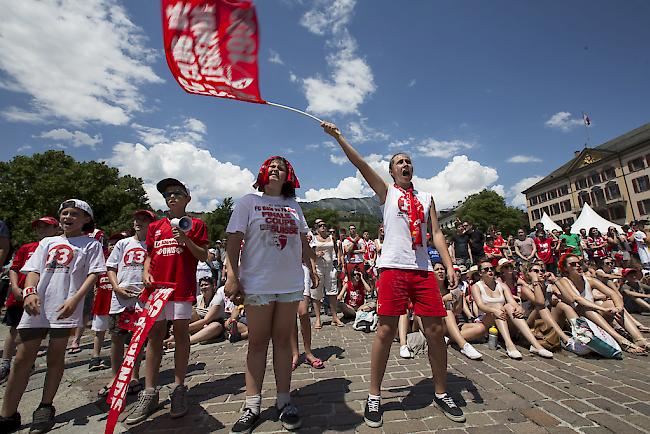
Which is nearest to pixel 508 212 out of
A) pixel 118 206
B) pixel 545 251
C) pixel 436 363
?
pixel 545 251

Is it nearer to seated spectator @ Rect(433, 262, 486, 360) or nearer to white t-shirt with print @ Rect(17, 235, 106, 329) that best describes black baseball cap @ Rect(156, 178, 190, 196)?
white t-shirt with print @ Rect(17, 235, 106, 329)

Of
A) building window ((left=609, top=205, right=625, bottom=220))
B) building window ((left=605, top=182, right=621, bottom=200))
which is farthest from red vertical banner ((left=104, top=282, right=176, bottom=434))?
building window ((left=605, top=182, right=621, bottom=200))

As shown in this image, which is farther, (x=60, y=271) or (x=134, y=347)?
(x=60, y=271)

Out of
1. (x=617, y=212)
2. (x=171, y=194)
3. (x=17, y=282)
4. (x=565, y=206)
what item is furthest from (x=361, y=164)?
(x=565, y=206)

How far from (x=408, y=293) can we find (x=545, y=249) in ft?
36.4

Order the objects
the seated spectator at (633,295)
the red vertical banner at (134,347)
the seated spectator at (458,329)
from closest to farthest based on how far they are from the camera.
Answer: the red vertical banner at (134,347)
the seated spectator at (458,329)
the seated spectator at (633,295)

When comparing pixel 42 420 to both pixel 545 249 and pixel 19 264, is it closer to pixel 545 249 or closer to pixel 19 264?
pixel 19 264

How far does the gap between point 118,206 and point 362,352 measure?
31166 mm

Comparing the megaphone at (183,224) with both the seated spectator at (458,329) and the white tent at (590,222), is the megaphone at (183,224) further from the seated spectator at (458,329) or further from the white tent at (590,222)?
the white tent at (590,222)

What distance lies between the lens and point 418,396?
3.26 meters

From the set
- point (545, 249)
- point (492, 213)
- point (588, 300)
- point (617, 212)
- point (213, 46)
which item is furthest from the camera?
point (492, 213)

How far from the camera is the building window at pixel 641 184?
44875 mm

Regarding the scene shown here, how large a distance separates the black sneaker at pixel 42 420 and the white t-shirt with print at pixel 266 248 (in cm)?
229

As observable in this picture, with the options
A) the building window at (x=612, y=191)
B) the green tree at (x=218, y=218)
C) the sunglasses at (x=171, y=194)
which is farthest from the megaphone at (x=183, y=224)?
the building window at (x=612, y=191)
